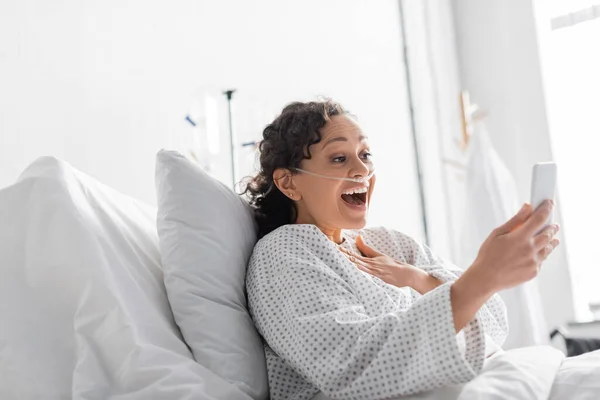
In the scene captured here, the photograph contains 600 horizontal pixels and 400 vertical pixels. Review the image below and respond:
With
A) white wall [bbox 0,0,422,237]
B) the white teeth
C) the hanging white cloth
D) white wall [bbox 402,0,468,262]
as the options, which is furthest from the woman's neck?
white wall [bbox 402,0,468,262]

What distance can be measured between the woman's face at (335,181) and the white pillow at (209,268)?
0.55ft

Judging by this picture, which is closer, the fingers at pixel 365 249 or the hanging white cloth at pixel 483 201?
the fingers at pixel 365 249

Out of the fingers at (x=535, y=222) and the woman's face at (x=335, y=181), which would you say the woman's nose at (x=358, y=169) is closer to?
the woman's face at (x=335, y=181)

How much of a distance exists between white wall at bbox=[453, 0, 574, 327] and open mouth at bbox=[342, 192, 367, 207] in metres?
2.48

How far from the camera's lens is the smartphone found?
121 centimetres

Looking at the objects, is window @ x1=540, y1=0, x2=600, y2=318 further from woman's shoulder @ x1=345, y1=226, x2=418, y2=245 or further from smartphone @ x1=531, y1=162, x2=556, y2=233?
smartphone @ x1=531, y1=162, x2=556, y2=233

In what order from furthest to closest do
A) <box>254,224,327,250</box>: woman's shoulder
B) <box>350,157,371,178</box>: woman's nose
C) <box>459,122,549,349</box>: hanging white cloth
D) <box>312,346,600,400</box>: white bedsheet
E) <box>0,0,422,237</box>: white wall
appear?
<box>459,122,549,349</box>: hanging white cloth
<box>0,0,422,237</box>: white wall
<box>350,157,371,178</box>: woman's nose
<box>254,224,327,250</box>: woman's shoulder
<box>312,346,600,400</box>: white bedsheet

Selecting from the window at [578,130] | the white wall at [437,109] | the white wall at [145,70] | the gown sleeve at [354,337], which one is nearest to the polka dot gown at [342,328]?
the gown sleeve at [354,337]

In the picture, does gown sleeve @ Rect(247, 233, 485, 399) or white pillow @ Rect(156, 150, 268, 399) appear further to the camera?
white pillow @ Rect(156, 150, 268, 399)

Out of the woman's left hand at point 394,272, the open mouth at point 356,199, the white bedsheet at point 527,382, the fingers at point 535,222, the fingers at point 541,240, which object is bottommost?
the white bedsheet at point 527,382

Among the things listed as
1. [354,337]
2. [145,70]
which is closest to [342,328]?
[354,337]

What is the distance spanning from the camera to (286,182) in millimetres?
1680

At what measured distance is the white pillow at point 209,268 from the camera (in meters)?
1.33

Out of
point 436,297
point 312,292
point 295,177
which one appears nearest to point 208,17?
point 295,177
